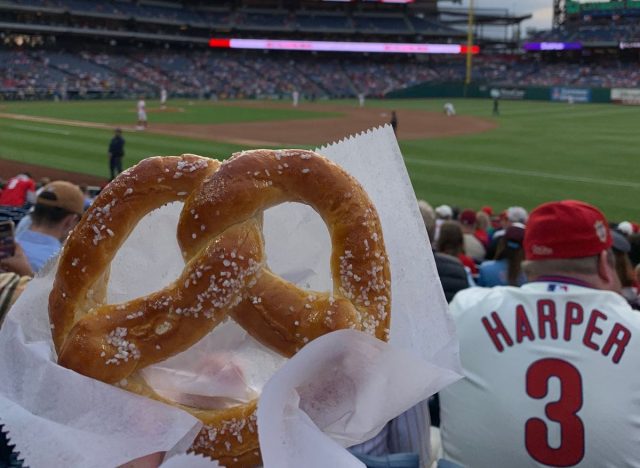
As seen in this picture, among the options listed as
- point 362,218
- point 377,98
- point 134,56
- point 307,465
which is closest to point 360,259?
point 362,218

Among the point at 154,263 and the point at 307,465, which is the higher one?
the point at 154,263

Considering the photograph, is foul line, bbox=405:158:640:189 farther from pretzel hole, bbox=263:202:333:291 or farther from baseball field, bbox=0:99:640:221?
pretzel hole, bbox=263:202:333:291

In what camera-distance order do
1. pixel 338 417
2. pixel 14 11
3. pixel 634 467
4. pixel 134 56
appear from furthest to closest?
1. pixel 134 56
2. pixel 14 11
3. pixel 634 467
4. pixel 338 417

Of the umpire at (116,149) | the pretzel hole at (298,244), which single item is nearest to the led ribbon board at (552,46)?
the umpire at (116,149)

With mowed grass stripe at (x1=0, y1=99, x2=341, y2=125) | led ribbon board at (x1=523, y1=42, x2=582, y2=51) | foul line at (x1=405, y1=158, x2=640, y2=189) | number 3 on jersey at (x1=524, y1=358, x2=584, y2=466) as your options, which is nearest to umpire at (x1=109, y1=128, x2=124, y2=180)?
foul line at (x1=405, y1=158, x2=640, y2=189)

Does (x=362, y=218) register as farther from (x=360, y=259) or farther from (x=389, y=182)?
(x=389, y=182)

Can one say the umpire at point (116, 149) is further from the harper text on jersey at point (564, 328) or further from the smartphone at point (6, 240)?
the harper text on jersey at point (564, 328)
